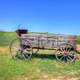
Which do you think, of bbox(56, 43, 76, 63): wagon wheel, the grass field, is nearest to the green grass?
the grass field

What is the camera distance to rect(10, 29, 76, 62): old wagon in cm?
1605

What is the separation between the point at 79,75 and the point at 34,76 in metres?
2.13

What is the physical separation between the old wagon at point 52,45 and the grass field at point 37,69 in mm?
530

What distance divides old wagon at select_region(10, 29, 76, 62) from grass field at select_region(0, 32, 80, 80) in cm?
53

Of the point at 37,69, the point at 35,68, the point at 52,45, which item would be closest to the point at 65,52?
the point at 52,45

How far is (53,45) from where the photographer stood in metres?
16.3

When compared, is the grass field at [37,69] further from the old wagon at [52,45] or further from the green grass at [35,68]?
the old wagon at [52,45]

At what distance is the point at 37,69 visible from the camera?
45.9ft

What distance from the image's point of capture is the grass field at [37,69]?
12.4 meters

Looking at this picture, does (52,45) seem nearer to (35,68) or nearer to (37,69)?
(35,68)

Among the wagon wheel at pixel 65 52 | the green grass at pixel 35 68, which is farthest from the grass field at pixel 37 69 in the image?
the wagon wheel at pixel 65 52

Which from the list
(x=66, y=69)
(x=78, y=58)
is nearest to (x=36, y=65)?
(x=66, y=69)

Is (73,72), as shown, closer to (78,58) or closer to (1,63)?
(78,58)

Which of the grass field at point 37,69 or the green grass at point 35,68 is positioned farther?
the green grass at point 35,68
